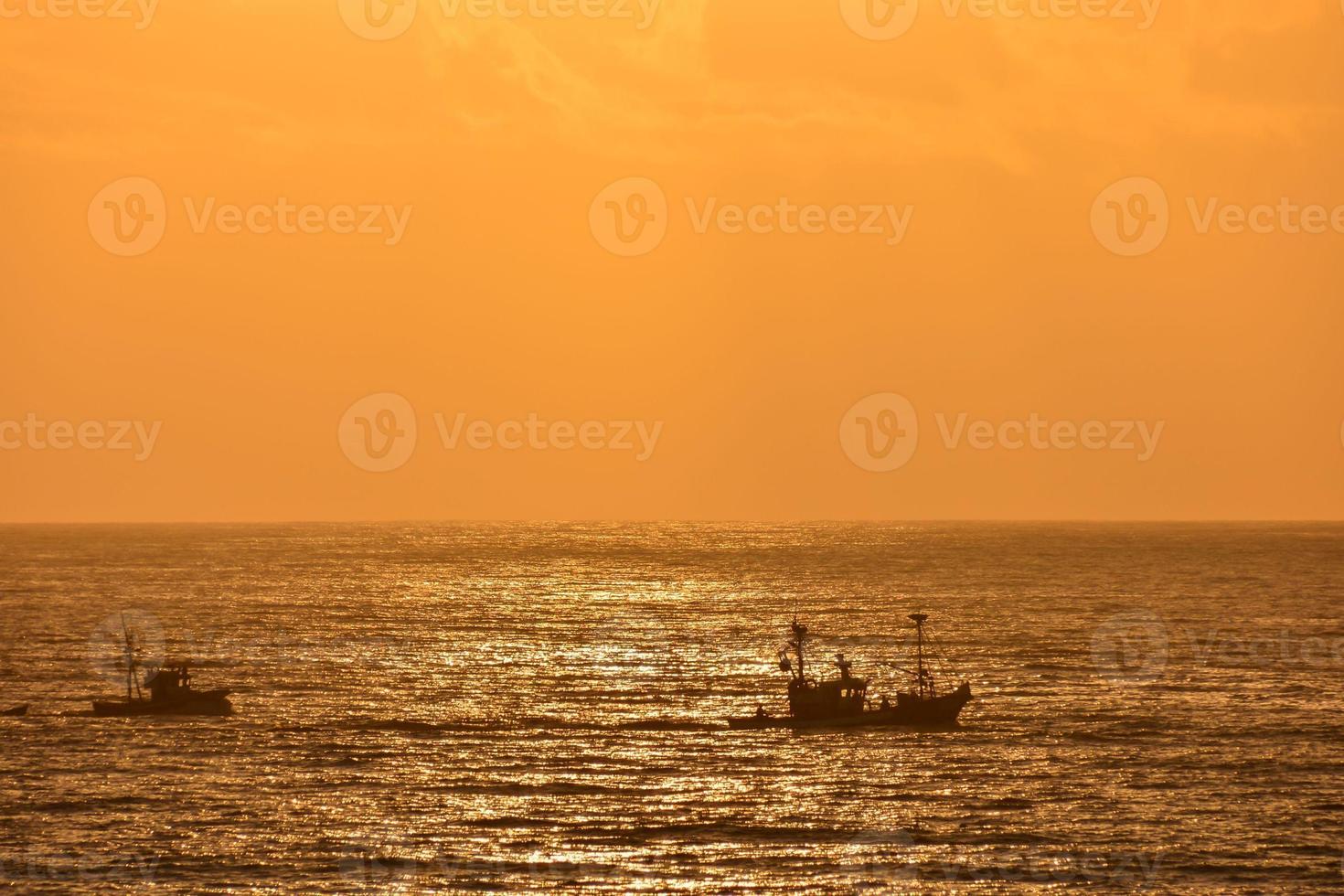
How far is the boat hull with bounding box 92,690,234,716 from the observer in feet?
384

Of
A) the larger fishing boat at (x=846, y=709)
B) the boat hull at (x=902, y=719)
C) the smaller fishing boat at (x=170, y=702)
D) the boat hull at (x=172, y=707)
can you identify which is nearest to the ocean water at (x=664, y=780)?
the boat hull at (x=172, y=707)

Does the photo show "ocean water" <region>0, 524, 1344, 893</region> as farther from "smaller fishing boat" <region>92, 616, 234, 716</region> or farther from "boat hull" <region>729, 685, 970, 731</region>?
"boat hull" <region>729, 685, 970, 731</region>

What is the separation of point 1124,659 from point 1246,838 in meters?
70.1

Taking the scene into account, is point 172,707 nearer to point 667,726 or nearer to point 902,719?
point 667,726

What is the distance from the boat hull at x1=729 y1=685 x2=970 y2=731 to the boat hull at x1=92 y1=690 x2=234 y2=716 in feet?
123

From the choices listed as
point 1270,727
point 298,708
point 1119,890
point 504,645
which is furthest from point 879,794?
point 504,645

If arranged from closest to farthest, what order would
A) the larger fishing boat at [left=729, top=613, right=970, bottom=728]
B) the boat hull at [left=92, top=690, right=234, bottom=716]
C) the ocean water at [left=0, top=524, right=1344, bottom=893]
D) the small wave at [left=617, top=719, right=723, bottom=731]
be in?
the ocean water at [left=0, top=524, right=1344, bottom=893] < the larger fishing boat at [left=729, top=613, right=970, bottom=728] < the small wave at [left=617, top=719, right=723, bottom=731] < the boat hull at [left=92, top=690, right=234, bottom=716]

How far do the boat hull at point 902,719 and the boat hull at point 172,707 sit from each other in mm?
37444

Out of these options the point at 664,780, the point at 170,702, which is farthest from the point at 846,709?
the point at 170,702

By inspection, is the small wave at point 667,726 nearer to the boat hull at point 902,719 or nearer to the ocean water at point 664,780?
the ocean water at point 664,780

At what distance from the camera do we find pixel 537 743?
346 feet

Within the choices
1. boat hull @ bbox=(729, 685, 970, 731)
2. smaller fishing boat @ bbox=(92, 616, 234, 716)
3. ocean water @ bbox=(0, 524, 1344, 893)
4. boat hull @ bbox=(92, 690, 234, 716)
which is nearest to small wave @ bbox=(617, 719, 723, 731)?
ocean water @ bbox=(0, 524, 1344, 893)

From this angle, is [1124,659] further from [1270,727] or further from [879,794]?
[879,794]

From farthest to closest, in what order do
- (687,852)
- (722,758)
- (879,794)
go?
(722,758) → (879,794) → (687,852)
